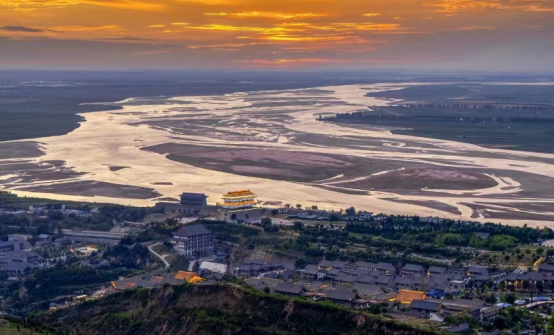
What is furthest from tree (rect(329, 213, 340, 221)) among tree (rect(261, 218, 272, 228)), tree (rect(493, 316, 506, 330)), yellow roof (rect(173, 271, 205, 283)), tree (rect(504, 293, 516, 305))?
tree (rect(493, 316, 506, 330))

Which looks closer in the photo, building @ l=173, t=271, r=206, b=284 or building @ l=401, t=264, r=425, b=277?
building @ l=173, t=271, r=206, b=284

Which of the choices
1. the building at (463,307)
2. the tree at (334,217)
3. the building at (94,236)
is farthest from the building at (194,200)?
the building at (463,307)

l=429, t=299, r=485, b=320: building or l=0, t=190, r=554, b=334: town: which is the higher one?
l=429, t=299, r=485, b=320: building

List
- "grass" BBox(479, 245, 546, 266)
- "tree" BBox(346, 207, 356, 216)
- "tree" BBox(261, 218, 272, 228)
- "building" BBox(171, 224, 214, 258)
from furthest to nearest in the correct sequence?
1. "tree" BBox(346, 207, 356, 216)
2. "tree" BBox(261, 218, 272, 228)
3. "building" BBox(171, 224, 214, 258)
4. "grass" BBox(479, 245, 546, 266)

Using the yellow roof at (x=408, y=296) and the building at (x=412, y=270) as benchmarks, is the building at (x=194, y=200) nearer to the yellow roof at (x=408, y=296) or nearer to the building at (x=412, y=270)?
the building at (x=412, y=270)

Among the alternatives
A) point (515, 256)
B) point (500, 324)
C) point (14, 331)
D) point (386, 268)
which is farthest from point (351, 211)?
point (14, 331)

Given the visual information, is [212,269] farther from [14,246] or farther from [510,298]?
[510,298]

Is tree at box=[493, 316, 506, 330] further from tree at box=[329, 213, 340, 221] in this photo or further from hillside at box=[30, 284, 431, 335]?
tree at box=[329, 213, 340, 221]

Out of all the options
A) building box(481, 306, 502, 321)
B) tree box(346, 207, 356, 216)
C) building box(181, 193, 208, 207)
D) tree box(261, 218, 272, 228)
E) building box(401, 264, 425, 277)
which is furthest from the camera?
building box(181, 193, 208, 207)
